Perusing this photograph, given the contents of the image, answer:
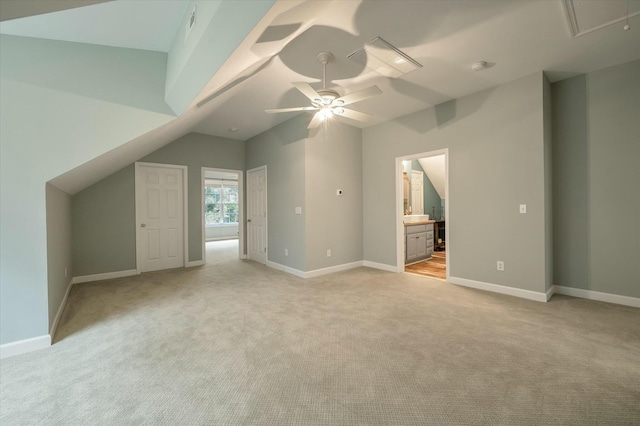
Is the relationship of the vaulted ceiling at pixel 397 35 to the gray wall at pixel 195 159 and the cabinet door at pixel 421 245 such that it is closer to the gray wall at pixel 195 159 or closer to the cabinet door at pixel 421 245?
the gray wall at pixel 195 159

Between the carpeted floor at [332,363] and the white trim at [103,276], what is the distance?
127 centimetres

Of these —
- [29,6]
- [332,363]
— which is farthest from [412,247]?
[29,6]

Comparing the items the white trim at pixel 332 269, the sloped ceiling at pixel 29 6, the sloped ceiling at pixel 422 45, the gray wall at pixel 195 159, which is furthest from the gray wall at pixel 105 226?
the sloped ceiling at pixel 29 6

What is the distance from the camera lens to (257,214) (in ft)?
19.9

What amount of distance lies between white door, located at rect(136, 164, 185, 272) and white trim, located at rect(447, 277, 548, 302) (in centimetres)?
514

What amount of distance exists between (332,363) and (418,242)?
4.26 meters

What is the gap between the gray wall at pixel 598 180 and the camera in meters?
3.16

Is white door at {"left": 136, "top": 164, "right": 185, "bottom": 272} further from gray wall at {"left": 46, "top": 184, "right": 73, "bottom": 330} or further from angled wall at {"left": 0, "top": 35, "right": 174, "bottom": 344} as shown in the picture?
angled wall at {"left": 0, "top": 35, "right": 174, "bottom": 344}

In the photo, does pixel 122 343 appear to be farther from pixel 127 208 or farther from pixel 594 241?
pixel 594 241

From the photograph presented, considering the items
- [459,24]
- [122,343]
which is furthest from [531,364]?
[122,343]

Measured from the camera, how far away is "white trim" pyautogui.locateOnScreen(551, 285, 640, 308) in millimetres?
3170

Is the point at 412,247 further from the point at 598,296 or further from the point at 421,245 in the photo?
the point at 598,296

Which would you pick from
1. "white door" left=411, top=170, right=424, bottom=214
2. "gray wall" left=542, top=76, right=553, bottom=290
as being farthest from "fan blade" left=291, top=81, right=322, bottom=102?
"white door" left=411, top=170, right=424, bottom=214

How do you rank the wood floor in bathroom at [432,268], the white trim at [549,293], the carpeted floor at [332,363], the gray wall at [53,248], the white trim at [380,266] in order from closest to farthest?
the carpeted floor at [332,363]
the gray wall at [53,248]
the white trim at [549,293]
the wood floor in bathroom at [432,268]
the white trim at [380,266]
